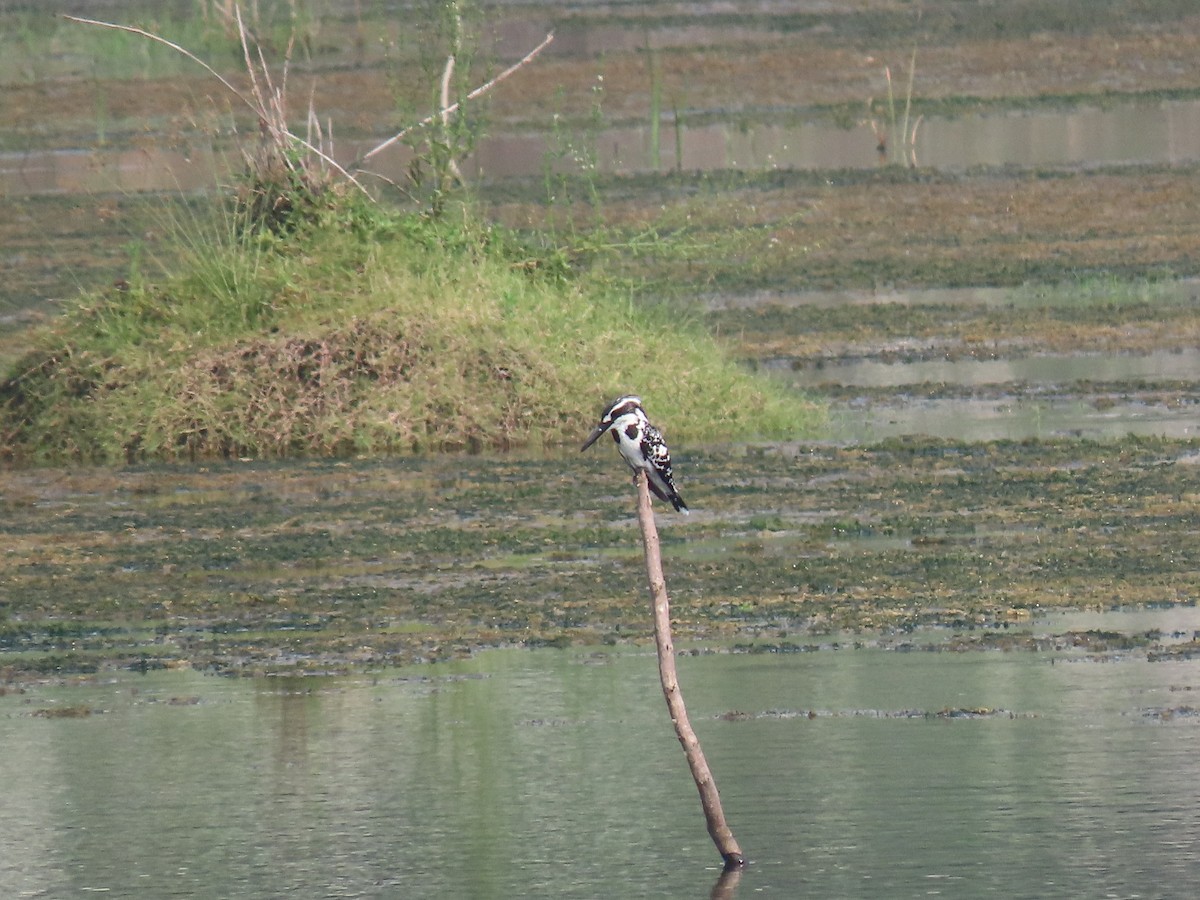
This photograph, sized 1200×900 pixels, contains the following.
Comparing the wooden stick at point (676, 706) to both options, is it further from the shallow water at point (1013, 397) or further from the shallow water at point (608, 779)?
the shallow water at point (1013, 397)

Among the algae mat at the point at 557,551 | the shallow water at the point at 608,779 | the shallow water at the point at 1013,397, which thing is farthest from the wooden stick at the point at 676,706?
the shallow water at the point at 1013,397

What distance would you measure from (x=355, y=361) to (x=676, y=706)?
8168 millimetres

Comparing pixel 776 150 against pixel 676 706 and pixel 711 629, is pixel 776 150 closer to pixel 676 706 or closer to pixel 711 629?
pixel 711 629

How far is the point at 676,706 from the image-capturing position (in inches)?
291

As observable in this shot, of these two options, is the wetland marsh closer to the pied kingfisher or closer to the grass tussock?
the grass tussock

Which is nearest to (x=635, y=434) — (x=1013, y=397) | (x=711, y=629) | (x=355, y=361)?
(x=711, y=629)

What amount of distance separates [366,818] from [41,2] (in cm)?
2996

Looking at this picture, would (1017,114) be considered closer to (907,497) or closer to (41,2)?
(41,2)

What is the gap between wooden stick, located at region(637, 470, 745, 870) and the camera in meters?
7.39

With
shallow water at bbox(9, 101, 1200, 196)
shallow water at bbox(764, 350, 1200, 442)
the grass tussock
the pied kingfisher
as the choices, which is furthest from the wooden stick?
shallow water at bbox(9, 101, 1200, 196)

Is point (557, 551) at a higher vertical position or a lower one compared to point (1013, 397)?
lower

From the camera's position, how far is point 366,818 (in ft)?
26.7

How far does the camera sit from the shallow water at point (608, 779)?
297 inches

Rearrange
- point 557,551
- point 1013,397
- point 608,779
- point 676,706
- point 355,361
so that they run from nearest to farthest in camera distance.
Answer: point 676,706, point 608,779, point 557,551, point 355,361, point 1013,397
